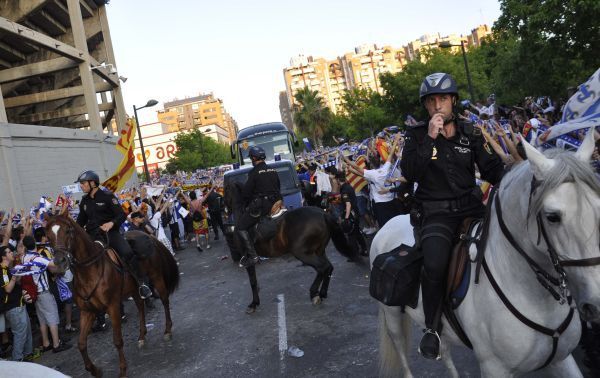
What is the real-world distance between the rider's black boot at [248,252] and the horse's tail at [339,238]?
4.65 feet

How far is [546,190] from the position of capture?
2.27 metres

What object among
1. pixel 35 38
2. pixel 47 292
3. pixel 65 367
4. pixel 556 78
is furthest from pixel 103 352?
pixel 556 78

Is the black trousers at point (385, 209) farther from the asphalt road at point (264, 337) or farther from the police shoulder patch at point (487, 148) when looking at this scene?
the police shoulder patch at point (487, 148)

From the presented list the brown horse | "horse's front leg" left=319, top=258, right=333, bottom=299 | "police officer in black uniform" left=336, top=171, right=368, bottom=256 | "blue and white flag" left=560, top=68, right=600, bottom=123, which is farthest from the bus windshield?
"blue and white flag" left=560, top=68, right=600, bottom=123

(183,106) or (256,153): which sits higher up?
(183,106)

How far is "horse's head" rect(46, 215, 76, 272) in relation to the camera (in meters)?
5.99

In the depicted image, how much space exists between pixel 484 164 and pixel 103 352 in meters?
6.56

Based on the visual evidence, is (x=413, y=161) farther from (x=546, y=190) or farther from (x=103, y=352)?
(x=103, y=352)

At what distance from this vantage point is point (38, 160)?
786 inches

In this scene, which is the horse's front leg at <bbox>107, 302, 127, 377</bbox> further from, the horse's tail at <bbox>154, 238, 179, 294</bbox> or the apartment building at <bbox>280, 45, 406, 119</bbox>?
the apartment building at <bbox>280, 45, 406, 119</bbox>

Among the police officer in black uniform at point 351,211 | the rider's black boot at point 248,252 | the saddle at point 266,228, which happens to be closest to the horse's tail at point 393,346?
the rider's black boot at point 248,252

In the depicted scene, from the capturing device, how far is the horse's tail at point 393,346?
4367 mm

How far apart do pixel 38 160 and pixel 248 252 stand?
50.4 ft

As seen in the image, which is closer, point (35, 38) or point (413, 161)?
point (413, 161)
